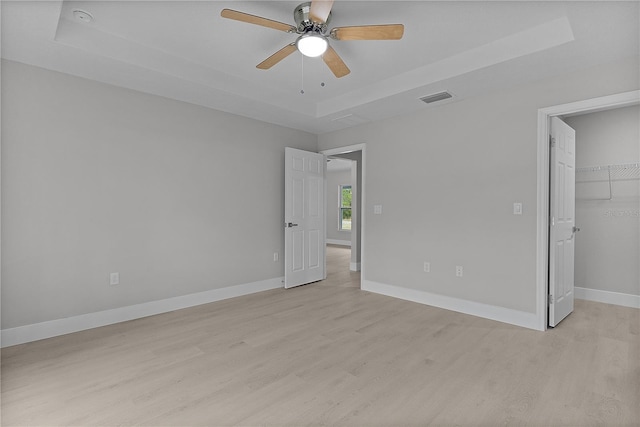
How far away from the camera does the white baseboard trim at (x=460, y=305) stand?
3245 millimetres

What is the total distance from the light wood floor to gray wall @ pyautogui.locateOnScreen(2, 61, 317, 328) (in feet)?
1.70

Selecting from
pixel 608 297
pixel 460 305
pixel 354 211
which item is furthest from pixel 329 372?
pixel 354 211

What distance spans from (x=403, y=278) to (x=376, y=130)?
6.83 ft

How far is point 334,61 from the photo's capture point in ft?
8.32

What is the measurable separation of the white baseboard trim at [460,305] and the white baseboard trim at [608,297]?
1.71 meters

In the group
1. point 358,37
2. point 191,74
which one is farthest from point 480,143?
point 191,74

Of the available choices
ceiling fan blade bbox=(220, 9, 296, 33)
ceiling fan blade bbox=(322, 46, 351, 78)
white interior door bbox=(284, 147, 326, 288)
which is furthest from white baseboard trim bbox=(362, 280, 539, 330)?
ceiling fan blade bbox=(220, 9, 296, 33)

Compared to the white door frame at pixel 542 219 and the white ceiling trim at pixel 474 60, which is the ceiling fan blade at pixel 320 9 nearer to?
the white ceiling trim at pixel 474 60

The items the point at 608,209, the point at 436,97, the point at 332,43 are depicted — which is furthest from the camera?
the point at 608,209

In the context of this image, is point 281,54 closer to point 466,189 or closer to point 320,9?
point 320,9

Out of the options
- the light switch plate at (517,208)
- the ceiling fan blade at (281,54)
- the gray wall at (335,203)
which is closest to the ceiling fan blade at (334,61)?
the ceiling fan blade at (281,54)

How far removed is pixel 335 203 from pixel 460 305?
23.8 ft

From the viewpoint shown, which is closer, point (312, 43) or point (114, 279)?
point (312, 43)

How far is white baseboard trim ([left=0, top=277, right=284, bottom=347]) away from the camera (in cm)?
280
